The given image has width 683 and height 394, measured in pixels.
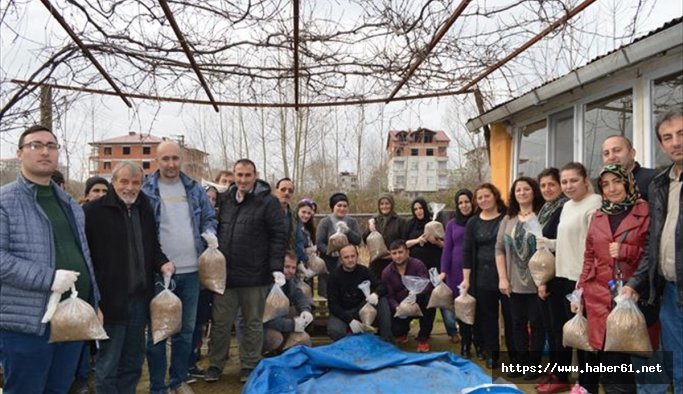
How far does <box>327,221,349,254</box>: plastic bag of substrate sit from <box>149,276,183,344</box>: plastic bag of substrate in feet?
8.06

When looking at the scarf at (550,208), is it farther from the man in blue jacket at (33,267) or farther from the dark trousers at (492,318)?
the man in blue jacket at (33,267)

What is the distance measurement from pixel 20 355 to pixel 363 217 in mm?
9435

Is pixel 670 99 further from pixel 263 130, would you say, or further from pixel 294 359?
pixel 263 130

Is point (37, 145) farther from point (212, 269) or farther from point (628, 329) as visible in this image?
point (628, 329)

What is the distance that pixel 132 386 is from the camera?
137 inches

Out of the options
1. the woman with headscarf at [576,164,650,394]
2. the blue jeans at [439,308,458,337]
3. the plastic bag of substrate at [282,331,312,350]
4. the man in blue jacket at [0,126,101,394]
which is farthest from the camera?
the blue jeans at [439,308,458,337]

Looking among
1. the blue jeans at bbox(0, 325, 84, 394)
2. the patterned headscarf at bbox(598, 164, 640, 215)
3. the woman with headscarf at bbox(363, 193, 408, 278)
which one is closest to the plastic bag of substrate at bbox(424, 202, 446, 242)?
the woman with headscarf at bbox(363, 193, 408, 278)

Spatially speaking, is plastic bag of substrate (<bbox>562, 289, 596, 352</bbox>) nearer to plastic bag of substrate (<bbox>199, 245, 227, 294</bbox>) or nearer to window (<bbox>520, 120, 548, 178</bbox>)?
plastic bag of substrate (<bbox>199, 245, 227, 294</bbox>)

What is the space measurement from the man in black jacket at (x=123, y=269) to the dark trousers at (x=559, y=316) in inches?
119

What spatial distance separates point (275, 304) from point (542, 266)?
7.48 feet

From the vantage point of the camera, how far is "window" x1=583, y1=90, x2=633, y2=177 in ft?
16.3

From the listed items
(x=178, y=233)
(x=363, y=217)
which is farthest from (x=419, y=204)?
(x=363, y=217)

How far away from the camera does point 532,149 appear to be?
6.96 meters

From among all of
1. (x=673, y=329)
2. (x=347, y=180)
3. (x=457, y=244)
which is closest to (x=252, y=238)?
(x=457, y=244)
